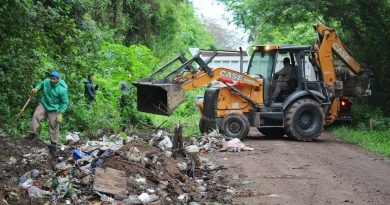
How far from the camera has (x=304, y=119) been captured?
1625 centimetres

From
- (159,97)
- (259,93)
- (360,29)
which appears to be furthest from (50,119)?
(360,29)

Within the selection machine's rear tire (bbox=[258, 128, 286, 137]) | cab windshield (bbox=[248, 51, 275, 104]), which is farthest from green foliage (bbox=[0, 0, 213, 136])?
cab windshield (bbox=[248, 51, 275, 104])

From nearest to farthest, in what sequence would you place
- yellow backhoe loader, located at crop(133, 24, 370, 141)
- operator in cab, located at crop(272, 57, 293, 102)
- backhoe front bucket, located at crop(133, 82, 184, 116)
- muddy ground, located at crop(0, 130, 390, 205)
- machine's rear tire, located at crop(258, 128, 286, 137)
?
1. muddy ground, located at crop(0, 130, 390, 205)
2. backhoe front bucket, located at crop(133, 82, 184, 116)
3. yellow backhoe loader, located at crop(133, 24, 370, 141)
4. operator in cab, located at crop(272, 57, 293, 102)
5. machine's rear tire, located at crop(258, 128, 286, 137)

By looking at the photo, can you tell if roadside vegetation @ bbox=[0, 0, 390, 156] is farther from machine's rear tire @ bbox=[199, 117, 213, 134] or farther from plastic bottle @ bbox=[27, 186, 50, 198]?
plastic bottle @ bbox=[27, 186, 50, 198]

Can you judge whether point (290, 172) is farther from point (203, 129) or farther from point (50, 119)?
point (203, 129)

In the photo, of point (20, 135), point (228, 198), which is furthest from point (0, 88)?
point (228, 198)

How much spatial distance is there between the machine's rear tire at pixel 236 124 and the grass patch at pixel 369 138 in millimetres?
3167

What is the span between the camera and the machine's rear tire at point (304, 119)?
15953 millimetres

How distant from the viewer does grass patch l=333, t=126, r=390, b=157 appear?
48.9 ft

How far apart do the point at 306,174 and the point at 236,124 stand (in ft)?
15.6

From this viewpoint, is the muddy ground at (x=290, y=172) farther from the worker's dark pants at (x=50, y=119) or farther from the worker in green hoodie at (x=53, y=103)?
the worker in green hoodie at (x=53, y=103)

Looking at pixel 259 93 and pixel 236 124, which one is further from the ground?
pixel 259 93

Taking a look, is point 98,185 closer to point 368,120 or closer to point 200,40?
point 368,120

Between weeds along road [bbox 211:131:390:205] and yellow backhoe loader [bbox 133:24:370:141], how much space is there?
2.22 feet
